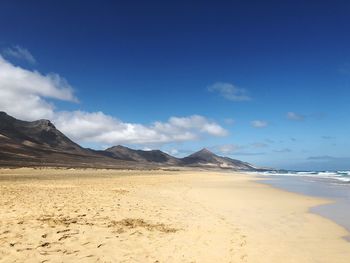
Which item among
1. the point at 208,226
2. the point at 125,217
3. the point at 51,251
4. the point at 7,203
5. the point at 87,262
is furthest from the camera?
the point at 7,203

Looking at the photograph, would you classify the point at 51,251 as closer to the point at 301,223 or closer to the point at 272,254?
the point at 272,254

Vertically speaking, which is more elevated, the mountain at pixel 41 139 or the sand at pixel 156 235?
the mountain at pixel 41 139

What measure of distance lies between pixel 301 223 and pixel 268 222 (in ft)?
4.63

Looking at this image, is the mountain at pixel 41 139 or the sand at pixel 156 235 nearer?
the sand at pixel 156 235

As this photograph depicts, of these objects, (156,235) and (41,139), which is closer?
(156,235)

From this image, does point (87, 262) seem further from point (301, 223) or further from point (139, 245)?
point (301, 223)

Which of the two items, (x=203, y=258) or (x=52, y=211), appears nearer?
(x=203, y=258)

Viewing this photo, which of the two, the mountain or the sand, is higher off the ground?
the mountain

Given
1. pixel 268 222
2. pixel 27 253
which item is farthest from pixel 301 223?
pixel 27 253

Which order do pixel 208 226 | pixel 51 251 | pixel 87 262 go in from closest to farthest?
pixel 87 262
pixel 51 251
pixel 208 226

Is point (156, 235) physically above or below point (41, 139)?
below

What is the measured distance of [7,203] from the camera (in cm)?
1499

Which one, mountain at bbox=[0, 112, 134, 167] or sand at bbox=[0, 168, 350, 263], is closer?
sand at bbox=[0, 168, 350, 263]

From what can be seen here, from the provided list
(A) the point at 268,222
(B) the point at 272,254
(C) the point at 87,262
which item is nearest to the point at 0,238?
(C) the point at 87,262
